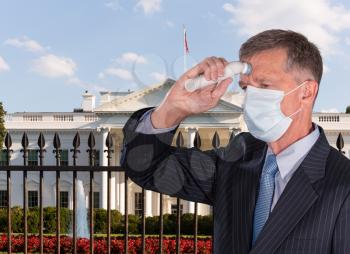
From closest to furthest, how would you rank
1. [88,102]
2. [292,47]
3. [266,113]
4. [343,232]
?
[343,232]
[292,47]
[266,113]
[88,102]

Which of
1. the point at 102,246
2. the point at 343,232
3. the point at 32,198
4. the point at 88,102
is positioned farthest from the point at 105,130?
the point at 343,232

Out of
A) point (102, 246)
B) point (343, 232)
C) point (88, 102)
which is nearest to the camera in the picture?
point (343, 232)

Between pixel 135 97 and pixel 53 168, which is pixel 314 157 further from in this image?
pixel 135 97

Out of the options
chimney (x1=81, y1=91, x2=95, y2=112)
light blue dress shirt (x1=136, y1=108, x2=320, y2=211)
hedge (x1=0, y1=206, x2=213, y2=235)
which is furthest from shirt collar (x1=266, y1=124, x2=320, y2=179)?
chimney (x1=81, y1=91, x2=95, y2=112)

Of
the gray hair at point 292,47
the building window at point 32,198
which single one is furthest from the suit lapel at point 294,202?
the building window at point 32,198

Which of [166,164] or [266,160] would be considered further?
[166,164]

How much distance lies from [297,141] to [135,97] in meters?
30.1

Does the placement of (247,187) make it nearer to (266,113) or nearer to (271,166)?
(271,166)

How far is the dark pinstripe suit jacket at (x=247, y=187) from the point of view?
62.0 inches

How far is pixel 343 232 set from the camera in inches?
61.2

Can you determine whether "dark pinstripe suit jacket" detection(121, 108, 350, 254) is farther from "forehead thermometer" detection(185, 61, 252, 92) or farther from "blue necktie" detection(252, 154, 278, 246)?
"forehead thermometer" detection(185, 61, 252, 92)

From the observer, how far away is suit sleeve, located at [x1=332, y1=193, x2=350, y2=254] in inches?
60.6

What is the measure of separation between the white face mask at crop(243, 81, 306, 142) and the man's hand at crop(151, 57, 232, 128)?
95 mm

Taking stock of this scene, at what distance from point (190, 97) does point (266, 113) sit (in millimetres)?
251
